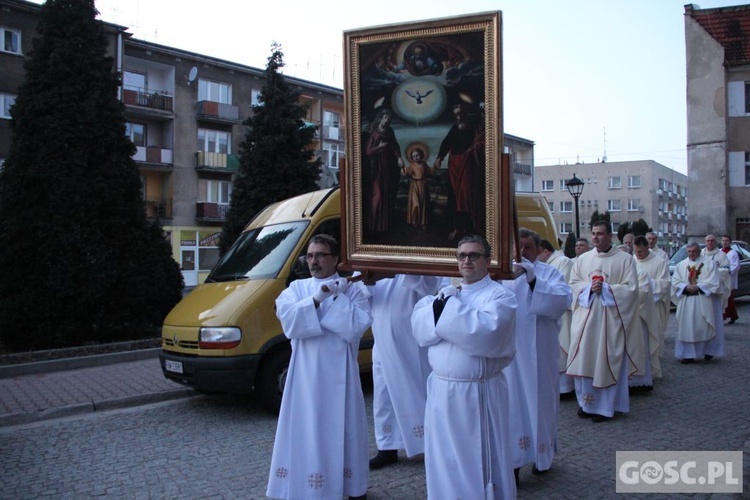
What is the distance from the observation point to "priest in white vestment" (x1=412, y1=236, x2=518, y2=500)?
3.84 m

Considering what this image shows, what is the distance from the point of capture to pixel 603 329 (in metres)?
7.34

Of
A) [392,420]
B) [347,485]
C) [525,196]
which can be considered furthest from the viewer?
[525,196]

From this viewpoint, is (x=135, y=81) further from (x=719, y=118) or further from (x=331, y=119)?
(x=719, y=118)

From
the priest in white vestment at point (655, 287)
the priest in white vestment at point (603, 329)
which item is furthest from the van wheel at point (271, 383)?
the priest in white vestment at point (655, 287)

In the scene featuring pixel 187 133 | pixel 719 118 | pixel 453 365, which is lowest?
pixel 453 365

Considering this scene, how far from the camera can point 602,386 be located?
703 cm

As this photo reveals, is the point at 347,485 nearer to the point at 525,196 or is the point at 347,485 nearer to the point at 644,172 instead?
the point at 525,196

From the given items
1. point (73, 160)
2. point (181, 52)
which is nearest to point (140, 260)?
point (73, 160)

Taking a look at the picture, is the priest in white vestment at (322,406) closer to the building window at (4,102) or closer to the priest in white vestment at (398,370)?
the priest in white vestment at (398,370)

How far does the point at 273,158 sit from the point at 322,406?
1536 centimetres

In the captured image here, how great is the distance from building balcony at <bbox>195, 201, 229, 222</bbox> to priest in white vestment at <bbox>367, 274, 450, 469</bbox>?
1205 inches

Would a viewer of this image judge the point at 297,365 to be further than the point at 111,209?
No

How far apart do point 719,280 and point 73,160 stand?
1158cm

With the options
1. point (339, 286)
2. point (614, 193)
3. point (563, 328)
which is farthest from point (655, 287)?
point (614, 193)
